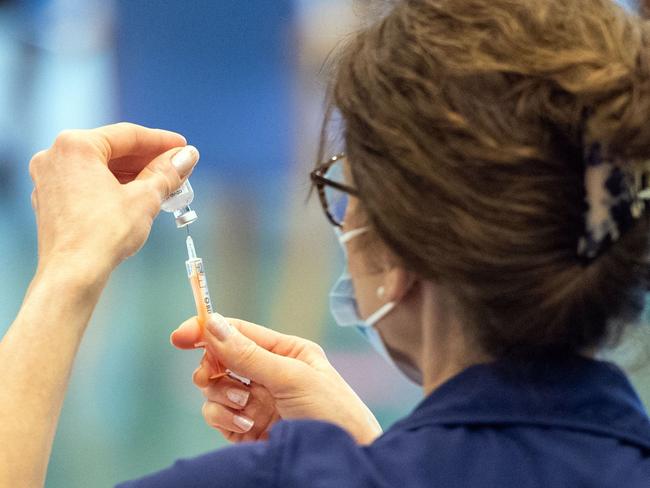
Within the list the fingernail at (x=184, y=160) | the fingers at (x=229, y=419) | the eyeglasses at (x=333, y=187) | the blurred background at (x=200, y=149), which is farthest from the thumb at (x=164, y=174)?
the blurred background at (x=200, y=149)

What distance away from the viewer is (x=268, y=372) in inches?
44.5

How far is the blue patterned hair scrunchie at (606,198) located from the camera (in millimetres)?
728

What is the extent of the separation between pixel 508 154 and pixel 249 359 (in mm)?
537

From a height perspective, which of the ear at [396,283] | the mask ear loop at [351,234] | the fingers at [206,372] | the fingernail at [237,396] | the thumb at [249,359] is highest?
the mask ear loop at [351,234]

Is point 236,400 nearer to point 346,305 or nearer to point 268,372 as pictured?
point 268,372

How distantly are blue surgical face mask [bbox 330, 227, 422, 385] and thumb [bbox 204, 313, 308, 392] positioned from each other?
0.50 feet

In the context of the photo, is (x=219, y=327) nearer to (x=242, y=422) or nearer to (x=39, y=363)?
(x=242, y=422)

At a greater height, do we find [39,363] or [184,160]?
[184,160]

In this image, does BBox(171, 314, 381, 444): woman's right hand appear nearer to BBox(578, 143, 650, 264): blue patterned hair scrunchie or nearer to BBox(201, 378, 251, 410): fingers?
BBox(201, 378, 251, 410): fingers

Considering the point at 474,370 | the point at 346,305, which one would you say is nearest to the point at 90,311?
the point at 346,305

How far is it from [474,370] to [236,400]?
51cm

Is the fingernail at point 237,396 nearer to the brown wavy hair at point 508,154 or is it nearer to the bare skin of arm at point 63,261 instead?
the bare skin of arm at point 63,261

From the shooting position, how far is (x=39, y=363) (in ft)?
2.82

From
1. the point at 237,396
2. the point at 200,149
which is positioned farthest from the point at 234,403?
the point at 200,149
